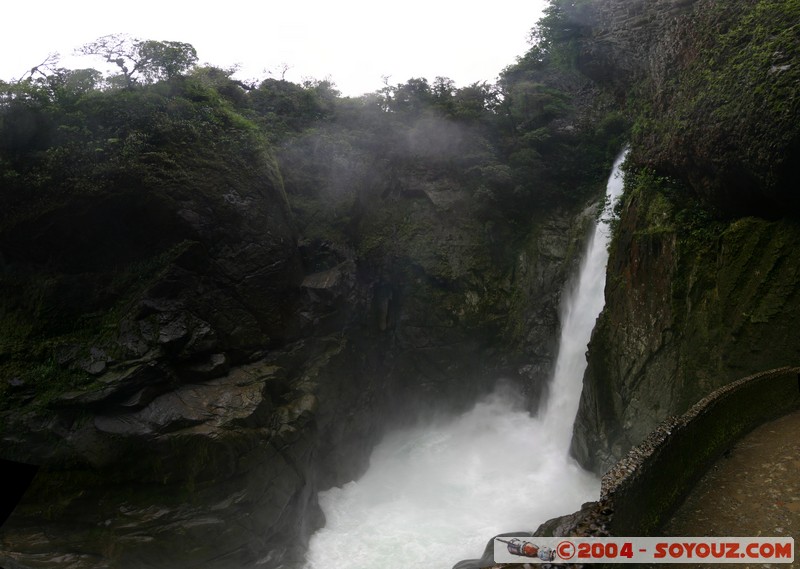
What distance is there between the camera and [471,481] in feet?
52.1

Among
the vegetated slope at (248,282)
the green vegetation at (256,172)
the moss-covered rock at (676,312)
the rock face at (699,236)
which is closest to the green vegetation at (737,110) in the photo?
the rock face at (699,236)

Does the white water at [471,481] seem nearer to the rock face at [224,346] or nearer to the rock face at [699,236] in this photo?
the rock face at [224,346]

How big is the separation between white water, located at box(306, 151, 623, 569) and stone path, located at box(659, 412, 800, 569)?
5.49 m

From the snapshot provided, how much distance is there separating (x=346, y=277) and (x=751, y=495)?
12.9m

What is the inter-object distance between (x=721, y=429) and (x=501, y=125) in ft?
53.2

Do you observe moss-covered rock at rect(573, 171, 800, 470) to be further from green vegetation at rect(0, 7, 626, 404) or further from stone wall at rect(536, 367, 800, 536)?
green vegetation at rect(0, 7, 626, 404)

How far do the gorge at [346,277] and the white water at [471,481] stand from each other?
20 centimetres

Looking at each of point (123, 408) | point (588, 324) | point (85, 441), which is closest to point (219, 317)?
point (123, 408)

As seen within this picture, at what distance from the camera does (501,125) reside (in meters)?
21.7

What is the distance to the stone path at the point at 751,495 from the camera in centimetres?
707

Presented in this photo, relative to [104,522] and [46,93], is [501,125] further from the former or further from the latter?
[104,522]

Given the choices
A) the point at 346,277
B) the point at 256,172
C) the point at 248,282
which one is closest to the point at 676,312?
the point at 346,277

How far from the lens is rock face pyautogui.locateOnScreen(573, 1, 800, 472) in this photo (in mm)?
9539

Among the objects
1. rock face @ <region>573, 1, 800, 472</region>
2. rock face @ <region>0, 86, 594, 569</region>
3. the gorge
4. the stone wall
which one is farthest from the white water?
the stone wall
